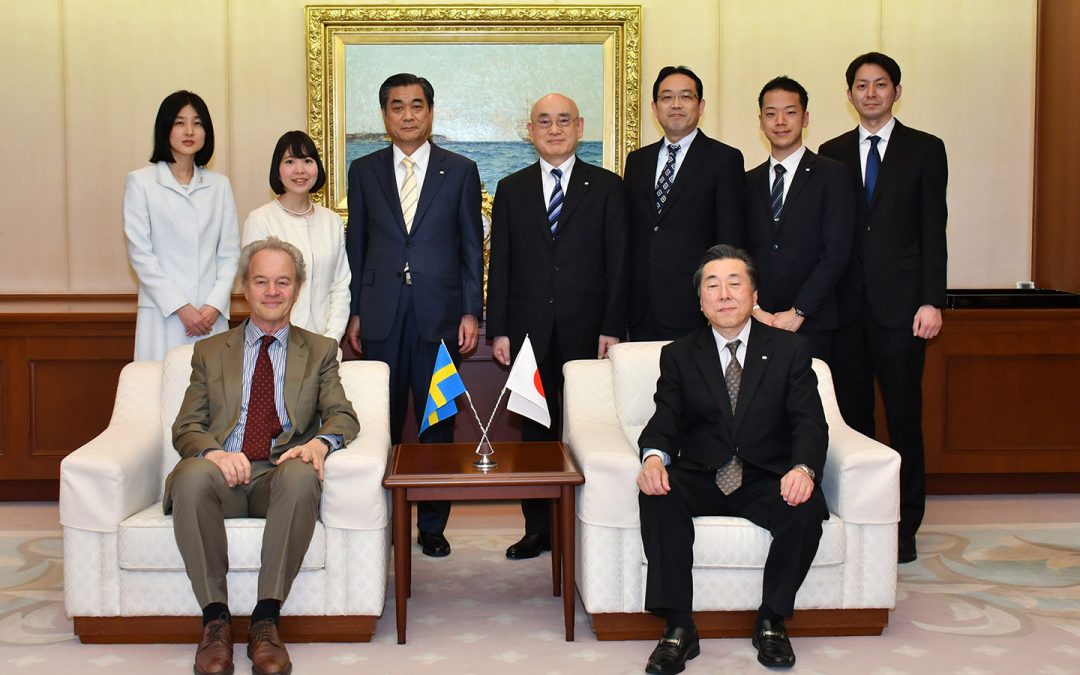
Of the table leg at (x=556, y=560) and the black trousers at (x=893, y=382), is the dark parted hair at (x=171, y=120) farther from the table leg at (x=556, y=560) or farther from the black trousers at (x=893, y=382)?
the black trousers at (x=893, y=382)

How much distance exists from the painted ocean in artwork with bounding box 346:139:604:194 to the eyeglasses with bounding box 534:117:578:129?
1.70m

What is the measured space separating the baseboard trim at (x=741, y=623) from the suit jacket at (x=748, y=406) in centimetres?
48

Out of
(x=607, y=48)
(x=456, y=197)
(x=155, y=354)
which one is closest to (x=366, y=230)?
(x=456, y=197)

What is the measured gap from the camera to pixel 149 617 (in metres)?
3.52

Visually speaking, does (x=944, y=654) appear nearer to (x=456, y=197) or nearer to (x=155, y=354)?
(x=456, y=197)

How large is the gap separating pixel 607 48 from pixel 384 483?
11.2ft

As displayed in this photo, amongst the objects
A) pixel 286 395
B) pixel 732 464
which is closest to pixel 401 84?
pixel 286 395

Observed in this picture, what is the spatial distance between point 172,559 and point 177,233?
1727 millimetres

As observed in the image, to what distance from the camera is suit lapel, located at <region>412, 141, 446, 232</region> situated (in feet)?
14.8

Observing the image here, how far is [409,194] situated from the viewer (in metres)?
4.57

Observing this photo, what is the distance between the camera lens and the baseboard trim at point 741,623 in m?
3.56

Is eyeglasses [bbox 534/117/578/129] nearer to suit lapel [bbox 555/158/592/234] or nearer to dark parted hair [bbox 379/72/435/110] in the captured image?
suit lapel [bbox 555/158/592/234]

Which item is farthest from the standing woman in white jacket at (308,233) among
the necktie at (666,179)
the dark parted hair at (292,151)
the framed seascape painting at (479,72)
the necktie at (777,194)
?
the necktie at (777,194)

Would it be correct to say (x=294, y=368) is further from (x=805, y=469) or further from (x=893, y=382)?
(x=893, y=382)
